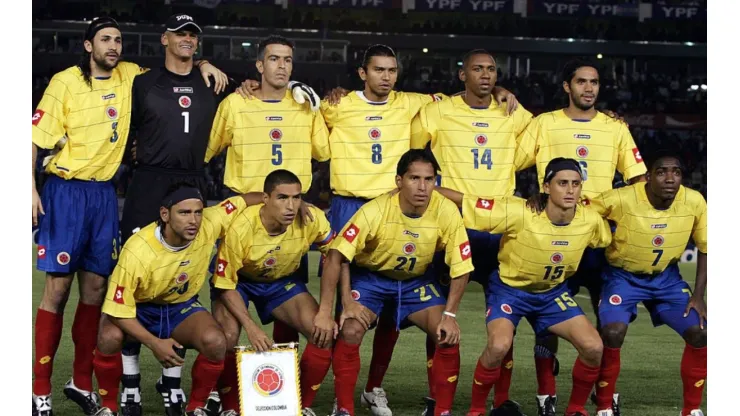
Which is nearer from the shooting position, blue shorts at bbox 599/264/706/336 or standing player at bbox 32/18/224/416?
standing player at bbox 32/18/224/416

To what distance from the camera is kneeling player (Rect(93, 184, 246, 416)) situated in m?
5.84

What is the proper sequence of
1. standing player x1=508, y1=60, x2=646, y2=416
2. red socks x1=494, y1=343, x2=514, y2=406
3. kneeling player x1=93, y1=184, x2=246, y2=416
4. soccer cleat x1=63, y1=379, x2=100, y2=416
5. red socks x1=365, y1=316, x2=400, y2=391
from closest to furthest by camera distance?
kneeling player x1=93, y1=184, x2=246, y2=416 → soccer cleat x1=63, y1=379, x2=100, y2=416 → red socks x1=494, y1=343, x2=514, y2=406 → standing player x1=508, y1=60, x2=646, y2=416 → red socks x1=365, y1=316, x2=400, y2=391

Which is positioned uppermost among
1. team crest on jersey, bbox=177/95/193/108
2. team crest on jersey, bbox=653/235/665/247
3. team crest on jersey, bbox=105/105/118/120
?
team crest on jersey, bbox=177/95/193/108

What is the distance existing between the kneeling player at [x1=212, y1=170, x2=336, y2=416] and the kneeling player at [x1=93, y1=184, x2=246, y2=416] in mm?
130

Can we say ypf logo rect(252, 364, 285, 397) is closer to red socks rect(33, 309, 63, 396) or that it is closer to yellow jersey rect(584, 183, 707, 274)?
red socks rect(33, 309, 63, 396)

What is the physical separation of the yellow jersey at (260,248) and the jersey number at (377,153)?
1.69ft

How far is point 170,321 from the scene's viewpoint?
6195mm

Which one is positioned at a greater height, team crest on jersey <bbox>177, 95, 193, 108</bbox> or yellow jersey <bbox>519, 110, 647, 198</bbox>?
team crest on jersey <bbox>177, 95, 193, 108</bbox>

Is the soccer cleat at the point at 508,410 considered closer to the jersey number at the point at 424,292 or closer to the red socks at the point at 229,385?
the jersey number at the point at 424,292

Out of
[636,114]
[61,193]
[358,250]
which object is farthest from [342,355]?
[636,114]

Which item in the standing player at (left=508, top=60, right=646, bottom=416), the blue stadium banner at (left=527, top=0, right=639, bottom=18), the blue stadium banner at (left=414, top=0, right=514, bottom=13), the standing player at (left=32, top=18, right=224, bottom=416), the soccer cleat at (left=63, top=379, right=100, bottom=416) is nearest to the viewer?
the standing player at (left=32, top=18, right=224, bottom=416)

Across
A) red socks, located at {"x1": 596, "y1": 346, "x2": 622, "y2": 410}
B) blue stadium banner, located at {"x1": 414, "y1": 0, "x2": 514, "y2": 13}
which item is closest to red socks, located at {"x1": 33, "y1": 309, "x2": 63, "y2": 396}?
red socks, located at {"x1": 596, "y1": 346, "x2": 622, "y2": 410}

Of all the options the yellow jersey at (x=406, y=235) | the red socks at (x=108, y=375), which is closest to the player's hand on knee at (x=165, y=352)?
the red socks at (x=108, y=375)

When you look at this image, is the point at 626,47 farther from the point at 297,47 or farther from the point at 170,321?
the point at 170,321
